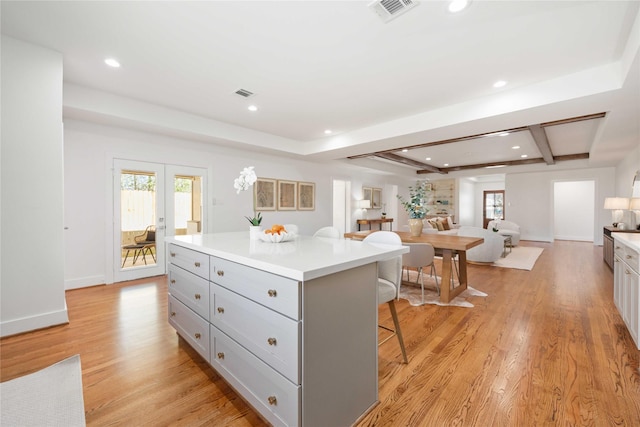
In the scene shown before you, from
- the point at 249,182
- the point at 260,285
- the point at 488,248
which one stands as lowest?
the point at 488,248

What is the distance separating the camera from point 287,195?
22.4 ft

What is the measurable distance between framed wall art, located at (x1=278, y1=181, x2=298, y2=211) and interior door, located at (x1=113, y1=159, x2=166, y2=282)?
2538 millimetres

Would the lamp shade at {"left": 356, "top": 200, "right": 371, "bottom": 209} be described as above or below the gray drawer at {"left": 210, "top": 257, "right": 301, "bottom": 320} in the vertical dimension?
above

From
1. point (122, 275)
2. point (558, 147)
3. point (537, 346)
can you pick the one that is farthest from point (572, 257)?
point (122, 275)

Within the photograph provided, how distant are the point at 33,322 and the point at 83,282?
1.59 meters

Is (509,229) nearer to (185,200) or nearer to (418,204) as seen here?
(418,204)

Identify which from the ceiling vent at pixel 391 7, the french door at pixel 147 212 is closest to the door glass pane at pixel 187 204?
the french door at pixel 147 212

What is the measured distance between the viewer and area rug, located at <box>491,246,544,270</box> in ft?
18.4

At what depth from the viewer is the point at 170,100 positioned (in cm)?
391

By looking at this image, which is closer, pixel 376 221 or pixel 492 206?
pixel 376 221

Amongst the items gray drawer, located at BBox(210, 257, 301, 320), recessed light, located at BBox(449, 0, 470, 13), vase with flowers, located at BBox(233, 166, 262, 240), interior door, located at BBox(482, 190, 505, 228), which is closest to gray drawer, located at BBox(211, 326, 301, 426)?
gray drawer, located at BBox(210, 257, 301, 320)

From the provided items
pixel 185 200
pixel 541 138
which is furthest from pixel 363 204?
pixel 185 200

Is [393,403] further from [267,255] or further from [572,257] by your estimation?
[572,257]

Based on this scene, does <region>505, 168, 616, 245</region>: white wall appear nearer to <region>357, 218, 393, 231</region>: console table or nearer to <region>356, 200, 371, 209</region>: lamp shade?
<region>357, 218, 393, 231</region>: console table
